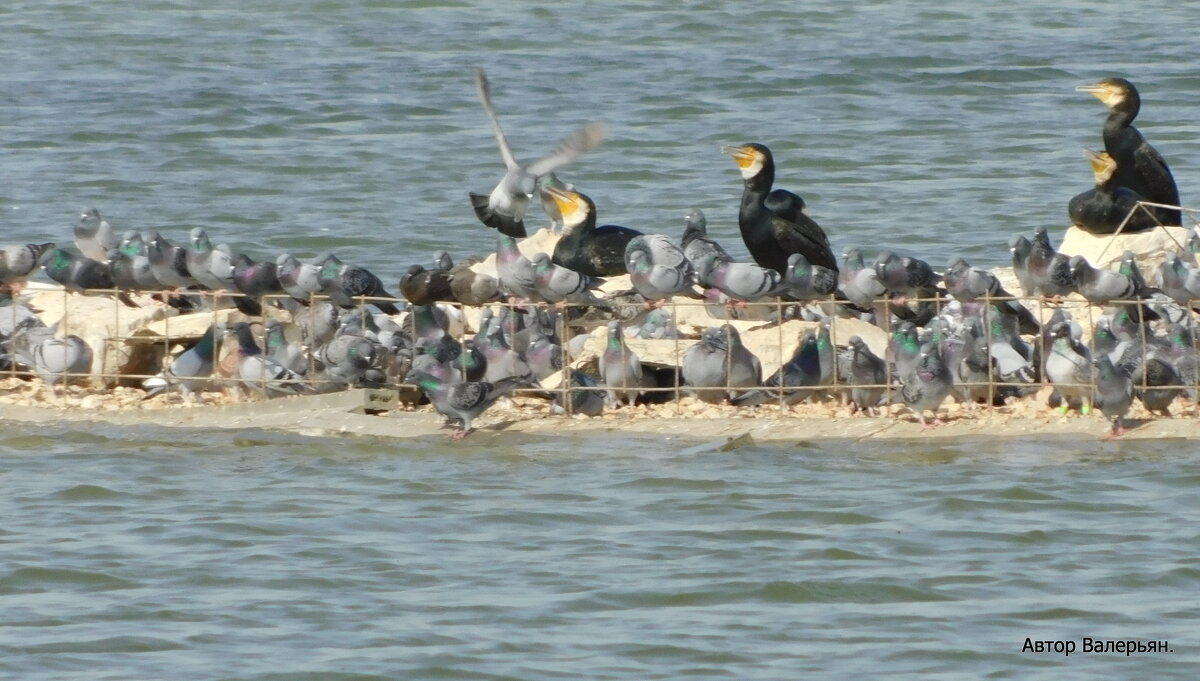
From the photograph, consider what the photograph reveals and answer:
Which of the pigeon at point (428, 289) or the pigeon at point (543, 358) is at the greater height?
the pigeon at point (428, 289)

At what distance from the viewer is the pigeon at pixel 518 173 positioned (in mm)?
13859

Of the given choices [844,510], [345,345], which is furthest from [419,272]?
[844,510]

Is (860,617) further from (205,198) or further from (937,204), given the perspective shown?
(205,198)

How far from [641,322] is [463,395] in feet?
6.57

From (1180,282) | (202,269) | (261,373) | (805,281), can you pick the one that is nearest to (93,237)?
(202,269)

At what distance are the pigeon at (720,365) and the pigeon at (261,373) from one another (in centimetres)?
210

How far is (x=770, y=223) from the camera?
14.1 meters

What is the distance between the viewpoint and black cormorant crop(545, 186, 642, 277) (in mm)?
14328

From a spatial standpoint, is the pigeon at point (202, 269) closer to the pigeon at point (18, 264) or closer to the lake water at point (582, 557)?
the pigeon at point (18, 264)

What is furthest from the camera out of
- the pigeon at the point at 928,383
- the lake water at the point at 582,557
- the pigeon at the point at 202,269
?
the pigeon at the point at 202,269

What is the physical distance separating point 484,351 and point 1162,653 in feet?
14.3

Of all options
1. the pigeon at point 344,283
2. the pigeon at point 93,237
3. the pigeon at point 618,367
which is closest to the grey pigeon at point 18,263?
the pigeon at point 93,237

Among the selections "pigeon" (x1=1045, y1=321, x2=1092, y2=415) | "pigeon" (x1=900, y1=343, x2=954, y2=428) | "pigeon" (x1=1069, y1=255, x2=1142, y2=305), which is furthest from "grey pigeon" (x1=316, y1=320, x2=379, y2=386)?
"pigeon" (x1=1069, y1=255, x2=1142, y2=305)

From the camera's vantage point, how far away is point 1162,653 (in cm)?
Answer: 880
